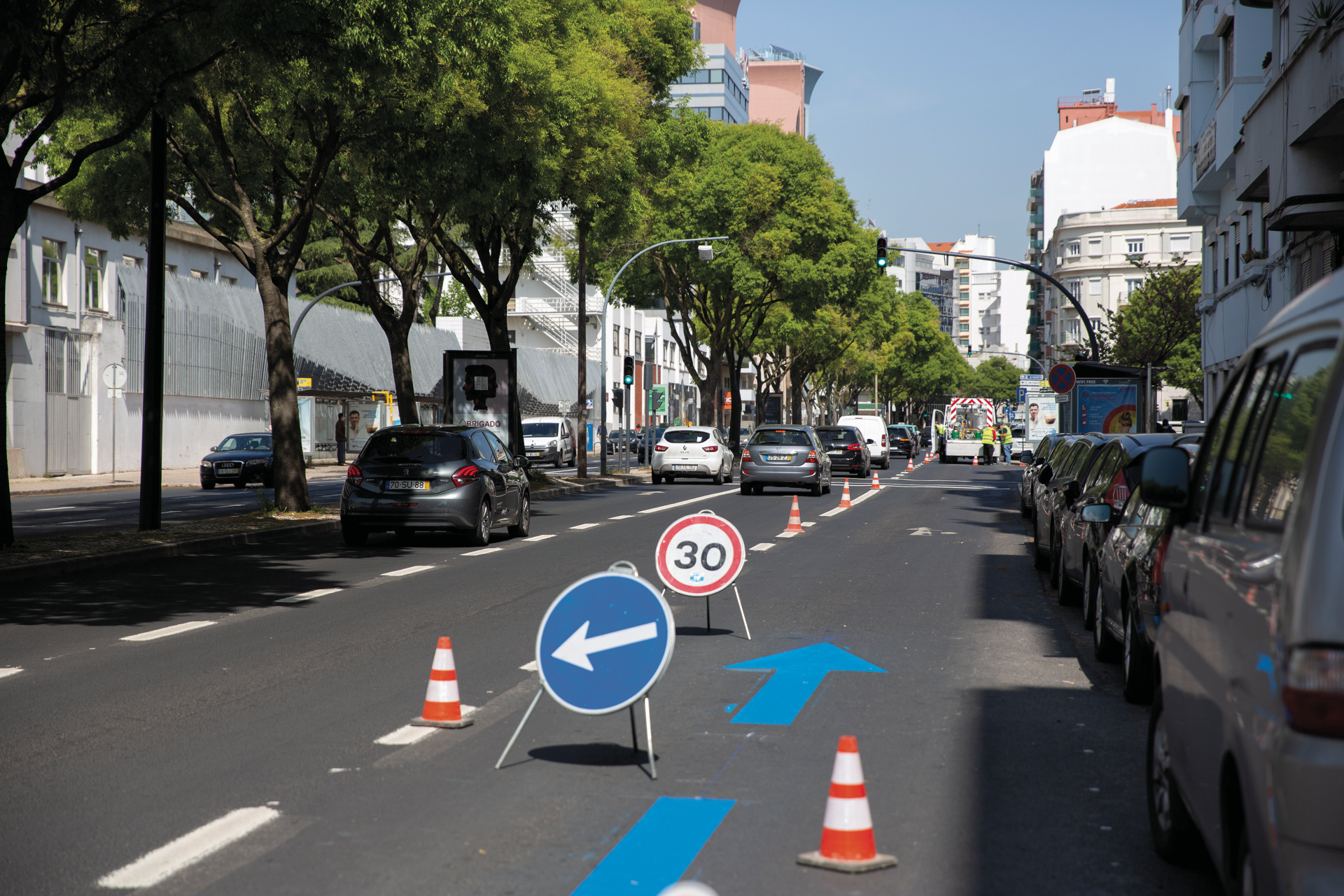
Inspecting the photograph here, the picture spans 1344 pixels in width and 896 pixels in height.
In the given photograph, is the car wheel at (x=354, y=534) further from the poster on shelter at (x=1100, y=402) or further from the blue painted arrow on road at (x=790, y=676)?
the poster on shelter at (x=1100, y=402)

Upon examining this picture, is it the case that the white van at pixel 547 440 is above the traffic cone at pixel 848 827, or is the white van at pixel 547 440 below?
above

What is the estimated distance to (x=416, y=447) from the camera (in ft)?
60.3

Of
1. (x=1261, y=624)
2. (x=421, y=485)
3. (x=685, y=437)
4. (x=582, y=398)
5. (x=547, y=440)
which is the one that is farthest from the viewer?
(x=547, y=440)

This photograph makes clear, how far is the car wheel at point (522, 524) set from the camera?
20.2 meters

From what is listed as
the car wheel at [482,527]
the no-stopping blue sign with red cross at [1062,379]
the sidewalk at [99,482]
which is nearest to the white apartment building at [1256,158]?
the no-stopping blue sign with red cross at [1062,379]

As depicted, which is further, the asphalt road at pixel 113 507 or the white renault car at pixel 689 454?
the white renault car at pixel 689 454

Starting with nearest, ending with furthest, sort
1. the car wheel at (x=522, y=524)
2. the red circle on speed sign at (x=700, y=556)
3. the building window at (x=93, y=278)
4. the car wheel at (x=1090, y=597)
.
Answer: the car wheel at (x=1090, y=597) → the red circle on speed sign at (x=700, y=556) → the car wheel at (x=522, y=524) → the building window at (x=93, y=278)

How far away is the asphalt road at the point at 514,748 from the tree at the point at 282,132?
6.48 metres

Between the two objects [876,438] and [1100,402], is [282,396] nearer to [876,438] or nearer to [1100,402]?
[1100,402]

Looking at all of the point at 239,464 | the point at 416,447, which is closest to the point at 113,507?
the point at 239,464

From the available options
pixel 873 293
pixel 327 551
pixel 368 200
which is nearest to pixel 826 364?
pixel 873 293

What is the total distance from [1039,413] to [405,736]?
60.1 metres

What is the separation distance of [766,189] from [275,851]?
45.3 meters

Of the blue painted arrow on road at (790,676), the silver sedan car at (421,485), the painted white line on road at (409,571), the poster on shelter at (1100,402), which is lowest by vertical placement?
the blue painted arrow on road at (790,676)
